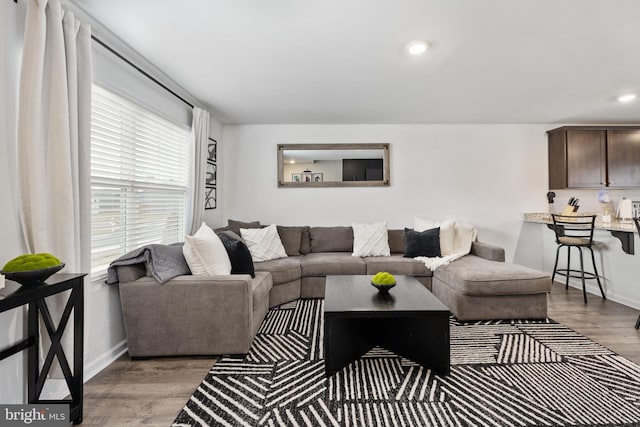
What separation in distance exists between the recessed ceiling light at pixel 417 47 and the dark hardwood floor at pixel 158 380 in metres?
2.71

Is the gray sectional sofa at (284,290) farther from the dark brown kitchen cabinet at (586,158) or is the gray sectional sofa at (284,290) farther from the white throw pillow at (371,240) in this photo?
the dark brown kitchen cabinet at (586,158)

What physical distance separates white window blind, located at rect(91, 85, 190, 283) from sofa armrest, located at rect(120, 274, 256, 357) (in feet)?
1.18

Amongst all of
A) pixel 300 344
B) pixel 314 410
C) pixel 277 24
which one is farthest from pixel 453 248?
pixel 277 24

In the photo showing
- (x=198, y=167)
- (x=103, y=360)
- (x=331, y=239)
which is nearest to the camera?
(x=103, y=360)

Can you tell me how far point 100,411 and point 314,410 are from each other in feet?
3.91

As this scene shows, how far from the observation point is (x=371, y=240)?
388cm

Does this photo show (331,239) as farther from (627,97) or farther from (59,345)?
(627,97)

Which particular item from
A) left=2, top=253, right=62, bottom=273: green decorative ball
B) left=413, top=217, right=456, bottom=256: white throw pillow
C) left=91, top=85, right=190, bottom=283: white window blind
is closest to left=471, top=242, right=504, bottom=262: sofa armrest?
left=413, top=217, right=456, bottom=256: white throw pillow

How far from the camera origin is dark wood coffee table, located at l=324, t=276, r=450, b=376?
1.90 metres

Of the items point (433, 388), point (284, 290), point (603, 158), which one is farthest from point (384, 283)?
point (603, 158)

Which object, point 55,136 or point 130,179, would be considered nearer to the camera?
point 55,136

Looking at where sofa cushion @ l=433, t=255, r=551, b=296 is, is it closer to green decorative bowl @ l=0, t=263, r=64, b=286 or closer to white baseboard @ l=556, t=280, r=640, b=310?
white baseboard @ l=556, t=280, r=640, b=310

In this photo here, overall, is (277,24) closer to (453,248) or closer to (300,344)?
(300,344)

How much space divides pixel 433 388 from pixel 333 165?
10.5ft
